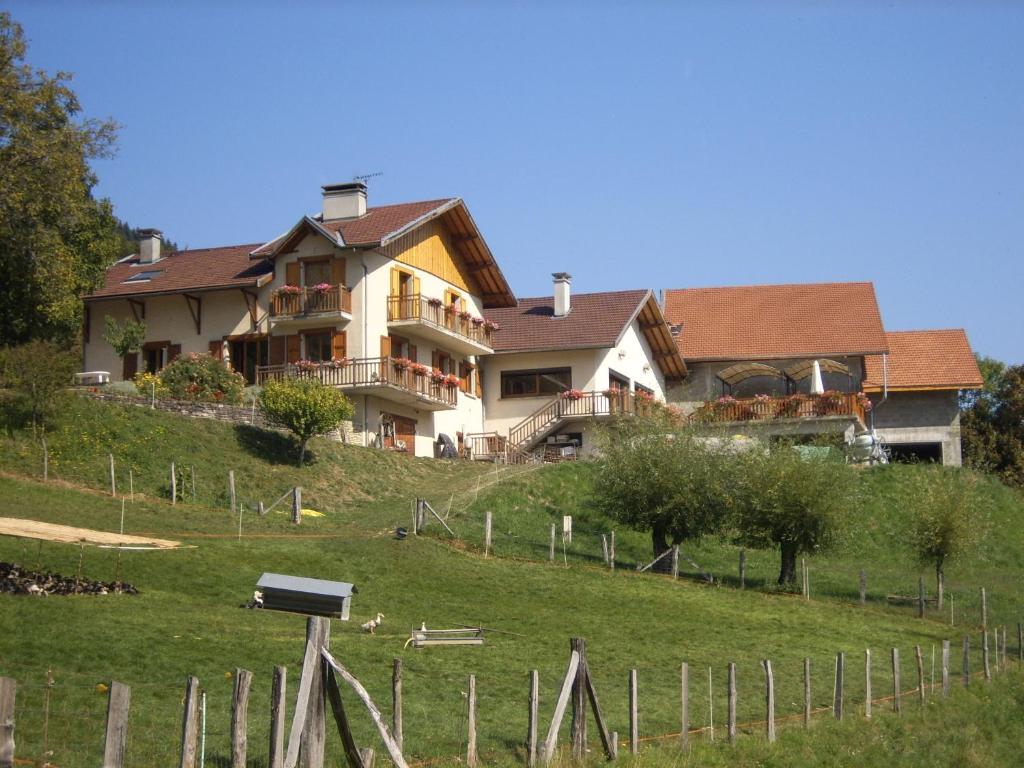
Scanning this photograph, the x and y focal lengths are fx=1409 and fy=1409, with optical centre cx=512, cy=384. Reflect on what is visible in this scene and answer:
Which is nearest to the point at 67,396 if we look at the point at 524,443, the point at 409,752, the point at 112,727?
the point at 524,443

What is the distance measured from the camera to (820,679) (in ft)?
84.0

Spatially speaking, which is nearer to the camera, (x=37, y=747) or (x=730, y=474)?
(x=37, y=747)

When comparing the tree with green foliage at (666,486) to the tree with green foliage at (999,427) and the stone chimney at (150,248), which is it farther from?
the stone chimney at (150,248)

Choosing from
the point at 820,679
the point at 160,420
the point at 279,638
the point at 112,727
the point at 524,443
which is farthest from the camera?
the point at 524,443

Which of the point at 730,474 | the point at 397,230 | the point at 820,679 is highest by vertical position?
the point at 397,230

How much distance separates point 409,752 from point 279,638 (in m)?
6.66

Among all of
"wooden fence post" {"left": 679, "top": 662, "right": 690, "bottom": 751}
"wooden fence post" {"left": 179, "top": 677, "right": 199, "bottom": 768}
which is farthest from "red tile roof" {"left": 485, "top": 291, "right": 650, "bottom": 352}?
"wooden fence post" {"left": 179, "top": 677, "right": 199, "bottom": 768}

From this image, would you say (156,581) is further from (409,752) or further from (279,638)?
(409,752)

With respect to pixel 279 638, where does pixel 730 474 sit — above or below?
above

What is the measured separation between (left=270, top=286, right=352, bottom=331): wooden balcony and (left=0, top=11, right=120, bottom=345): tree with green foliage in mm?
8531

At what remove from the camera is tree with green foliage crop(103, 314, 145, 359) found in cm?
5141

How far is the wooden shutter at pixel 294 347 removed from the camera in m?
51.3

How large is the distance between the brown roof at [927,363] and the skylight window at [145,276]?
29.9m

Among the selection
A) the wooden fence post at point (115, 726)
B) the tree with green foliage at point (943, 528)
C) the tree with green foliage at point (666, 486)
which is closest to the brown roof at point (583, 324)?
the tree with green foliage at point (666, 486)
